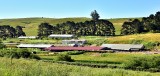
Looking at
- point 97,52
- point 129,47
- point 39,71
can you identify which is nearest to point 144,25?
point 129,47

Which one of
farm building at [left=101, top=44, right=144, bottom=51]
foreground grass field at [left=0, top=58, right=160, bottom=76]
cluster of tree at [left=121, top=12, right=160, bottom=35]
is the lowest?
farm building at [left=101, top=44, right=144, bottom=51]

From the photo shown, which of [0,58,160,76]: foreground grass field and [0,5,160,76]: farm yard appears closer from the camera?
[0,58,160,76]: foreground grass field

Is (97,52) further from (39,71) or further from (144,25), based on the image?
(39,71)

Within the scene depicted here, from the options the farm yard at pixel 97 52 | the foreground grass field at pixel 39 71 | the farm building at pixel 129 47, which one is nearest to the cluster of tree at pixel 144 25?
the farm yard at pixel 97 52

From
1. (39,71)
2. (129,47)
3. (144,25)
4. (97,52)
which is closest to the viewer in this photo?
(39,71)

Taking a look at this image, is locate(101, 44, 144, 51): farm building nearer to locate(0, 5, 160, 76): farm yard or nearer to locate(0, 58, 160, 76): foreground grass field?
locate(0, 5, 160, 76): farm yard

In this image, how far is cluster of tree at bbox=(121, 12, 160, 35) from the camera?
17100 centimetres

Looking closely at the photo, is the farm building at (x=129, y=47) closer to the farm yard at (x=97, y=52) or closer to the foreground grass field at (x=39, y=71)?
the farm yard at (x=97, y=52)

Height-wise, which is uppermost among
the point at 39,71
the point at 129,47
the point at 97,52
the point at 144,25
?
the point at 39,71

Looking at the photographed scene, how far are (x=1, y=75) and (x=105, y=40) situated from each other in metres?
128

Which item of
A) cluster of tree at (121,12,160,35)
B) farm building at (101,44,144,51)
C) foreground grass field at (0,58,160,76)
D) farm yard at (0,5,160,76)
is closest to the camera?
foreground grass field at (0,58,160,76)

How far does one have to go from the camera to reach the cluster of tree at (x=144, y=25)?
561 feet

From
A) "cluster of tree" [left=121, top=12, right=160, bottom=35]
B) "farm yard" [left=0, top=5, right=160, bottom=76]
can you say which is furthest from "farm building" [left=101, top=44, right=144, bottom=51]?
"cluster of tree" [left=121, top=12, right=160, bottom=35]

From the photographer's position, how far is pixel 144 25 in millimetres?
176375
